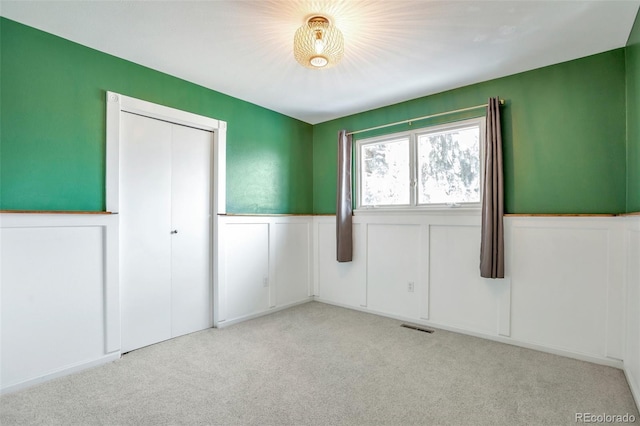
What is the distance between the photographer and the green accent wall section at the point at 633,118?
6.89 ft

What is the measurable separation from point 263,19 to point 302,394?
2363mm

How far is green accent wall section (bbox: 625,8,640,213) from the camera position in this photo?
2100 millimetres

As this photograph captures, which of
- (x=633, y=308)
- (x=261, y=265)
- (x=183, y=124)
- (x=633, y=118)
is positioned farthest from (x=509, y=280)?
(x=183, y=124)

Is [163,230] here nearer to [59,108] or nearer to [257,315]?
[59,108]

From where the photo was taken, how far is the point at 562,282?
2646mm

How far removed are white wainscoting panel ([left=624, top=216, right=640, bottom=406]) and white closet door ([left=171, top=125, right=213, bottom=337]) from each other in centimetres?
330

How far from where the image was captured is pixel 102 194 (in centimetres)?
253

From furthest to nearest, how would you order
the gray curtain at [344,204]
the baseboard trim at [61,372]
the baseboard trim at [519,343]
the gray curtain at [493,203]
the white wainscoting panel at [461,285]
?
the gray curtain at [344,204], the white wainscoting panel at [461,285], the gray curtain at [493,203], the baseboard trim at [519,343], the baseboard trim at [61,372]

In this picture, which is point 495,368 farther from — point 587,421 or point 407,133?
point 407,133

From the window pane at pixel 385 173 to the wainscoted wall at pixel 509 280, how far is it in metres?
0.25

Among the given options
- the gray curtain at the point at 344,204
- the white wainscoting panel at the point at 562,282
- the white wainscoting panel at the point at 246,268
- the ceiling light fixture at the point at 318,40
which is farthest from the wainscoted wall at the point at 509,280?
the ceiling light fixture at the point at 318,40

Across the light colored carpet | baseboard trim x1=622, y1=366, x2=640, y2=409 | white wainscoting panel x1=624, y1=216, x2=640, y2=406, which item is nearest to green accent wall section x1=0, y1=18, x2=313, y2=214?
the light colored carpet

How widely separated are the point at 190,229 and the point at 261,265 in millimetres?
932

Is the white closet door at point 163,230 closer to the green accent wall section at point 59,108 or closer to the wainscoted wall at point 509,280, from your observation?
the green accent wall section at point 59,108
